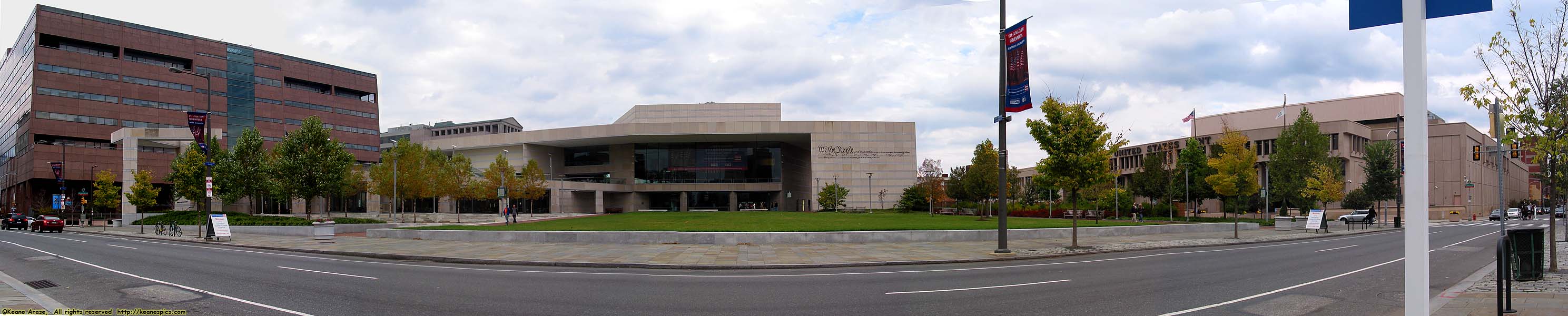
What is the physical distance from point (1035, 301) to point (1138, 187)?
5882 centimetres

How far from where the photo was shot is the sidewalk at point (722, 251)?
58.1 ft

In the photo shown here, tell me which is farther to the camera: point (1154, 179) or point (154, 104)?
point (154, 104)

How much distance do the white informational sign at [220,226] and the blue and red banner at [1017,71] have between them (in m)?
31.7

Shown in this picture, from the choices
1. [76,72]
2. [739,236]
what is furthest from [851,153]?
[76,72]

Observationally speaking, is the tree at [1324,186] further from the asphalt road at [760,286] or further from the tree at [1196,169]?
the asphalt road at [760,286]

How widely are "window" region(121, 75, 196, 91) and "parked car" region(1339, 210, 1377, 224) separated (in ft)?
343

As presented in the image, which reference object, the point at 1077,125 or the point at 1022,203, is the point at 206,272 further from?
the point at 1022,203

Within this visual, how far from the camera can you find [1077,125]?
22.5 meters

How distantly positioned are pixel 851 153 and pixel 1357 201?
46.6 meters

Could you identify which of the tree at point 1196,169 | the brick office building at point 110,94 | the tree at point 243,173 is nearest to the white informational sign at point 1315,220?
→ the tree at point 1196,169

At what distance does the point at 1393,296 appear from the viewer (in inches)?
423

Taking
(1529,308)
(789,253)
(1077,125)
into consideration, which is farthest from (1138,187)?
(1529,308)

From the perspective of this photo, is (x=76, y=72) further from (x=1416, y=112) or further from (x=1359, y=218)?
(x=1359, y=218)

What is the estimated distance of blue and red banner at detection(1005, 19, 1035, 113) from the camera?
18.6 meters
